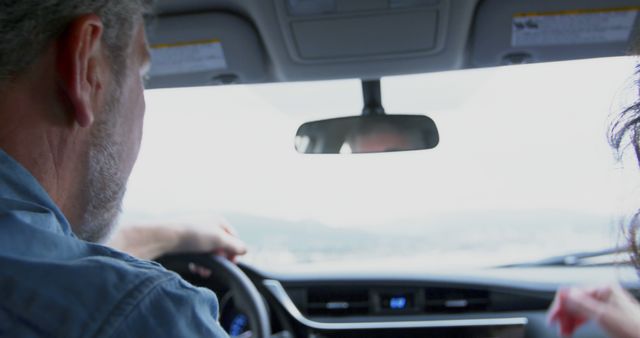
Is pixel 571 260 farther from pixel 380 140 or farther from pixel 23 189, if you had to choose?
pixel 23 189

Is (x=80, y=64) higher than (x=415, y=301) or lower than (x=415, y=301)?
higher

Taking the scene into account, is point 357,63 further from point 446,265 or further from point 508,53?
point 446,265

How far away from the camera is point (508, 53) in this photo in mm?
3359

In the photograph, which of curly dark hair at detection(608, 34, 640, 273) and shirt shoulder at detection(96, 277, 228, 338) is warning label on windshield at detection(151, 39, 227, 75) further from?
shirt shoulder at detection(96, 277, 228, 338)

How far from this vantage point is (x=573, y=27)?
10.3ft

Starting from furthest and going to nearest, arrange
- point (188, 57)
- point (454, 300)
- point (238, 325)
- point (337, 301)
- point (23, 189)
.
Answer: point (337, 301), point (454, 300), point (238, 325), point (188, 57), point (23, 189)

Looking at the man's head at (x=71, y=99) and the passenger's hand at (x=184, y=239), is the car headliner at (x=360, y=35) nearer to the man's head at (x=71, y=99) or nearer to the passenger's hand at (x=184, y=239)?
the passenger's hand at (x=184, y=239)

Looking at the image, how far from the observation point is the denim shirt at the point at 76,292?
1.08 metres

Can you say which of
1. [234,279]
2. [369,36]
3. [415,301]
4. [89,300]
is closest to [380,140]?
[369,36]

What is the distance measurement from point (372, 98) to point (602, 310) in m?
1.71

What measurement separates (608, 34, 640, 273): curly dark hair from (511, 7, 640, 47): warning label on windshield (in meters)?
1.37

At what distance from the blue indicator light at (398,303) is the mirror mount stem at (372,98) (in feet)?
4.29

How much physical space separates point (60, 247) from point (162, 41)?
2308 millimetres

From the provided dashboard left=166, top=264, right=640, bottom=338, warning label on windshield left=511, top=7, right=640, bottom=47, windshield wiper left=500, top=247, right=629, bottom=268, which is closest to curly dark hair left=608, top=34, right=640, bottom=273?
warning label on windshield left=511, top=7, right=640, bottom=47
